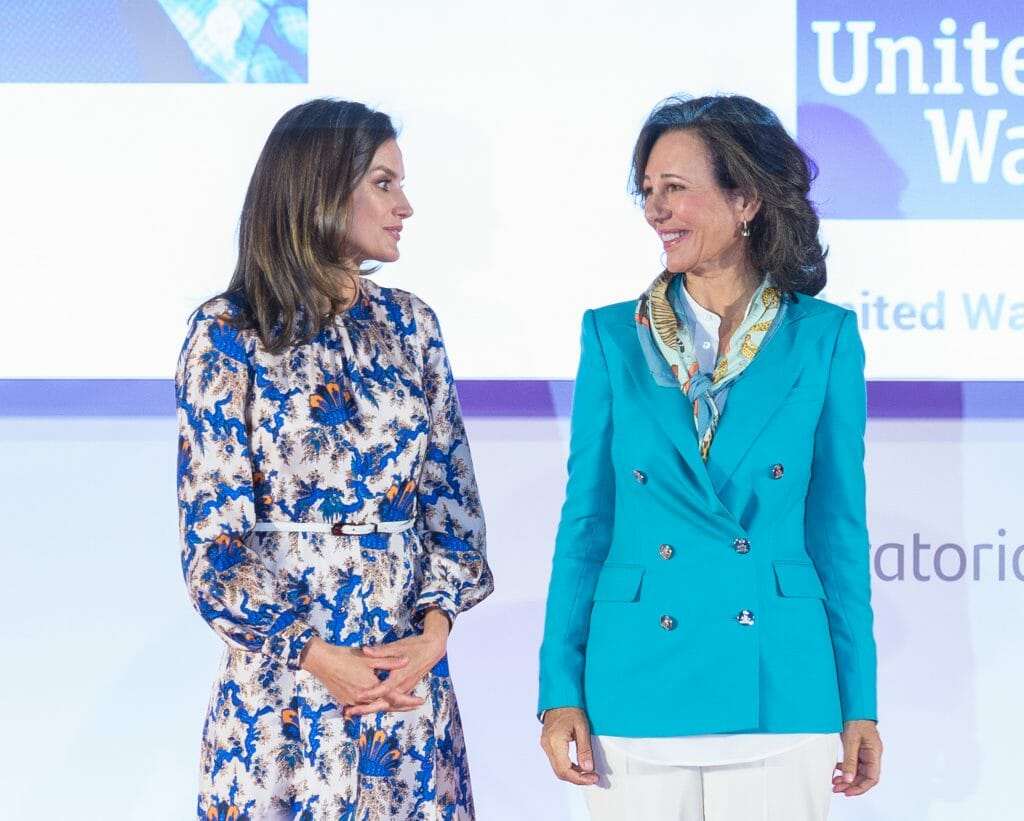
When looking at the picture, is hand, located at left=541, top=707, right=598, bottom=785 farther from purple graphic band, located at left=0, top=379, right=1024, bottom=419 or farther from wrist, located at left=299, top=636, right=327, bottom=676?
purple graphic band, located at left=0, top=379, right=1024, bottom=419

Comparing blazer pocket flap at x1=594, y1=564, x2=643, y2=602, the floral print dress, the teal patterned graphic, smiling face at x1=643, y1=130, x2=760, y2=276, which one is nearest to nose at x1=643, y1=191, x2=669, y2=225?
smiling face at x1=643, y1=130, x2=760, y2=276

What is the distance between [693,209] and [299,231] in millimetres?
615

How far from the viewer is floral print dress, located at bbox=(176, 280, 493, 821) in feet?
6.57

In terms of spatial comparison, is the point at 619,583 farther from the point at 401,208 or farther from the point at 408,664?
the point at 401,208

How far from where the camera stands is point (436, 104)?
296cm

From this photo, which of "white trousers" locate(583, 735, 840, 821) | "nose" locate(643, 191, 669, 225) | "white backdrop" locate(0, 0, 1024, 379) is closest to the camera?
"white trousers" locate(583, 735, 840, 821)

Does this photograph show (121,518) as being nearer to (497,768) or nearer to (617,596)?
(497,768)

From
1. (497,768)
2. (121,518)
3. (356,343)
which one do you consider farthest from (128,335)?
(497,768)

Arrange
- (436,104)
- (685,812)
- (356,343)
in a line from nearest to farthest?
1. (685,812)
2. (356,343)
3. (436,104)

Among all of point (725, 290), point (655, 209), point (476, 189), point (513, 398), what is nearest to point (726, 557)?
point (725, 290)

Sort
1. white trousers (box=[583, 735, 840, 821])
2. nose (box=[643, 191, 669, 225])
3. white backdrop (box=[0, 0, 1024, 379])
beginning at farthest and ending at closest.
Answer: white backdrop (box=[0, 0, 1024, 379])
nose (box=[643, 191, 669, 225])
white trousers (box=[583, 735, 840, 821])

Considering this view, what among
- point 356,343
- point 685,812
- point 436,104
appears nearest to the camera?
point 685,812

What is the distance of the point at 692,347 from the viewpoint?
2123mm

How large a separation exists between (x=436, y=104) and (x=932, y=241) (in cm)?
111
